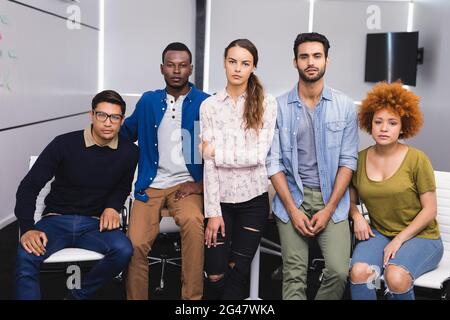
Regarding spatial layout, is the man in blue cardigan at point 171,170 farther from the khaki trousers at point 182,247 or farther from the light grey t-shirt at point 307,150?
the light grey t-shirt at point 307,150

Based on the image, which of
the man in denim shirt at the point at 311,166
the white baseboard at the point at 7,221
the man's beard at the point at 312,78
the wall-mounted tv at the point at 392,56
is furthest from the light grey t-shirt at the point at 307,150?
the wall-mounted tv at the point at 392,56

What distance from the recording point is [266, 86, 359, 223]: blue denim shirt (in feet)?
8.11

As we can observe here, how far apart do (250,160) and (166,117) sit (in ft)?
1.98

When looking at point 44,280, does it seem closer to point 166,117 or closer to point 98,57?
point 166,117

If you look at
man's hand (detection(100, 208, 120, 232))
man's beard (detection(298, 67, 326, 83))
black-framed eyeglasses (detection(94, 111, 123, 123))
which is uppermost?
man's beard (detection(298, 67, 326, 83))

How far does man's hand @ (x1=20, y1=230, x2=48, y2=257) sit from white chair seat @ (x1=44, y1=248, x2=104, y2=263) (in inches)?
2.3

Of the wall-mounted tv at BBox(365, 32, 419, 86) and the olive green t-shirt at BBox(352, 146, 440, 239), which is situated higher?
the wall-mounted tv at BBox(365, 32, 419, 86)

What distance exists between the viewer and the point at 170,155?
2760mm

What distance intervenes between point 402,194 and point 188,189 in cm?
108

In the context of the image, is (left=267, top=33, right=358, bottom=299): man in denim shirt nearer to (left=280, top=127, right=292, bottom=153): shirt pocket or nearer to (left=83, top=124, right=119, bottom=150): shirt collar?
(left=280, top=127, right=292, bottom=153): shirt pocket

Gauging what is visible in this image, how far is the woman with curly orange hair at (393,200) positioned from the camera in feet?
7.38

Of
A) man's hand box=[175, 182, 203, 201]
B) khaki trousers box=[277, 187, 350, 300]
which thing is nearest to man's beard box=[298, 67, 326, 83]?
khaki trousers box=[277, 187, 350, 300]

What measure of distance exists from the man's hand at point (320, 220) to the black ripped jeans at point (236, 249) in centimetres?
26

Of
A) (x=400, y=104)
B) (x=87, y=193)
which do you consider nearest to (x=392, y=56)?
(x=400, y=104)
